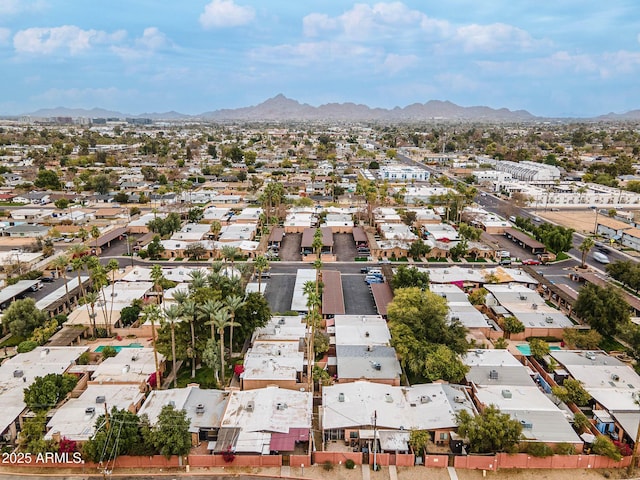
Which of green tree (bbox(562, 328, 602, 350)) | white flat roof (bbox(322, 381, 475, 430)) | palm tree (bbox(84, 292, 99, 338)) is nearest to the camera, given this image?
white flat roof (bbox(322, 381, 475, 430))

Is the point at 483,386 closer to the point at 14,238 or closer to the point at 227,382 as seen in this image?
the point at 227,382

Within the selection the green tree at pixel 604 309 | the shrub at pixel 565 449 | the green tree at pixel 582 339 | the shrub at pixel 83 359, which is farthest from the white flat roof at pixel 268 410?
the green tree at pixel 604 309

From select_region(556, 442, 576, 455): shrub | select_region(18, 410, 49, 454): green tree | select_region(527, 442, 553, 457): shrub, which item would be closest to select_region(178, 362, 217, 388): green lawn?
select_region(18, 410, 49, 454): green tree

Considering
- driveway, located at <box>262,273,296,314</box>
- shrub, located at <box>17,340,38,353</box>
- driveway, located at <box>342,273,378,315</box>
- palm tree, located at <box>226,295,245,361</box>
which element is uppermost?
palm tree, located at <box>226,295,245,361</box>

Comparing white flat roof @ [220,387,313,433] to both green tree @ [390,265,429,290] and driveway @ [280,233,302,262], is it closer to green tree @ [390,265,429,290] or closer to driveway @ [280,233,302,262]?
green tree @ [390,265,429,290]

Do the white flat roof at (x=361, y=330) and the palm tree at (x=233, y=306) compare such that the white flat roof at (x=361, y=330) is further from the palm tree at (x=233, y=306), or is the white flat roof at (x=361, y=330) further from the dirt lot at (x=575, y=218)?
the dirt lot at (x=575, y=218)
